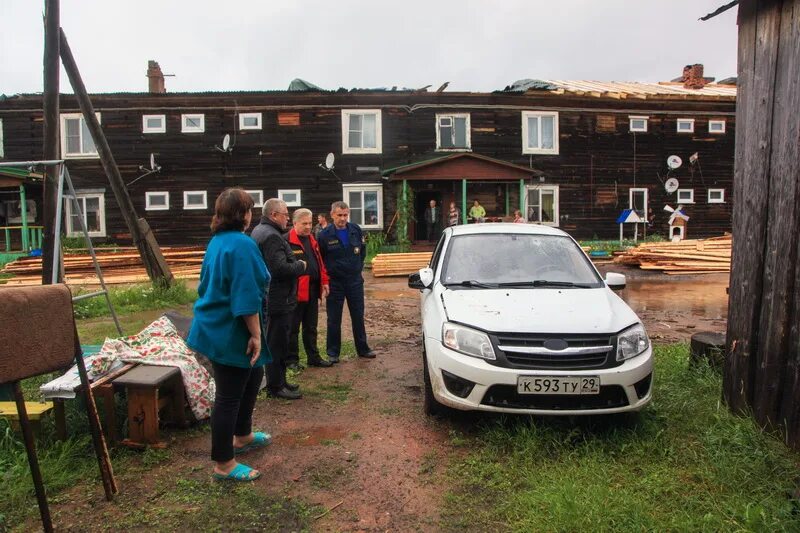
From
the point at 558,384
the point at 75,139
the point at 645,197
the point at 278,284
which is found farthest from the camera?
the point at 645,197

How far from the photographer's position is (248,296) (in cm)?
328

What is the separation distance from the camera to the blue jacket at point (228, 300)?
3.29m

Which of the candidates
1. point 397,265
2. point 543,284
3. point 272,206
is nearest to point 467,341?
point 543,284

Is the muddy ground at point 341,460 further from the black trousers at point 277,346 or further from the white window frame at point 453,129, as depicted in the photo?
the white window frame at point 453,129

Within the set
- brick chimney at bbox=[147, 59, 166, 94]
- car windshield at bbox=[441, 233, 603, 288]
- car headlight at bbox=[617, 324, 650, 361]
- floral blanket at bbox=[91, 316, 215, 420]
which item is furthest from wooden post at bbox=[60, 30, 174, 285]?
brick chimney at bbox=[147, 59, 166, 94]

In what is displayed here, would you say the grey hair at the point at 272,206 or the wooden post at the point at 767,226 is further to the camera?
the grey hair at the point at 272,206

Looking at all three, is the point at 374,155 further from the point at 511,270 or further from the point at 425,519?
the point at 425,519

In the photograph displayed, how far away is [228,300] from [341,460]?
4.75ft

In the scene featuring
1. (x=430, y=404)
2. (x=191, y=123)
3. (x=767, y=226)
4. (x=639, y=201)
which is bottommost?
(x=430, y=404)

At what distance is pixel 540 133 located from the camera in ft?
76.5

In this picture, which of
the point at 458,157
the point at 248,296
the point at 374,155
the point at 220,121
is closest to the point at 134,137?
the point at 220,121

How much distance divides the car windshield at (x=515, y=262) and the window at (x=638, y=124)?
20.9 meters

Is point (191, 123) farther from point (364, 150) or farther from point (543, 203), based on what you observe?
point (543, 203)

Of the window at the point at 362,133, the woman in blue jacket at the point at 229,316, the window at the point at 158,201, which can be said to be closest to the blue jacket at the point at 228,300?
the woman in blue jacket at the point at 229,316
